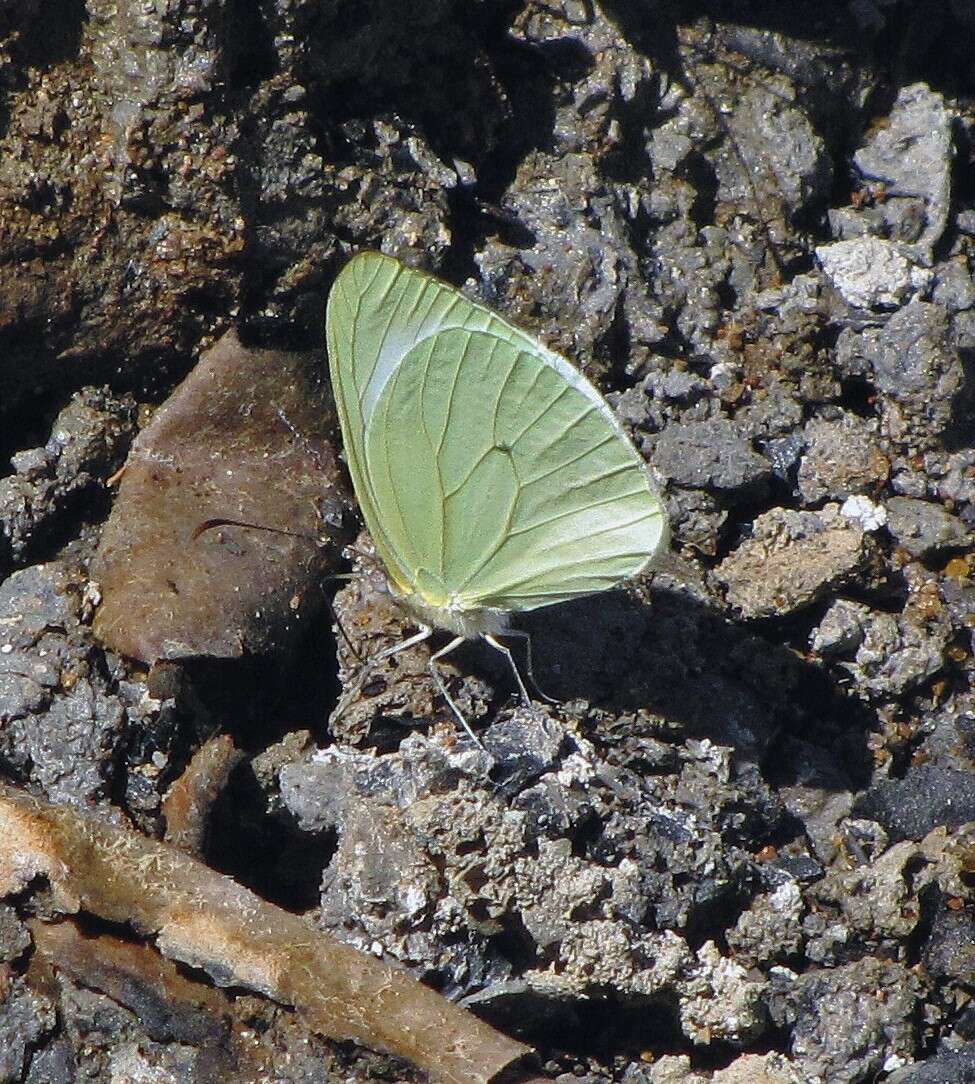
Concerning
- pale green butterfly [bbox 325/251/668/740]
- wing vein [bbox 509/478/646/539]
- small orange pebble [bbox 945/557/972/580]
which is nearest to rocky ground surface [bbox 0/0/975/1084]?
small orange pebble [bbox 945/557/972/580]

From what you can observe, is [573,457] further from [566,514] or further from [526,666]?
[526,666]

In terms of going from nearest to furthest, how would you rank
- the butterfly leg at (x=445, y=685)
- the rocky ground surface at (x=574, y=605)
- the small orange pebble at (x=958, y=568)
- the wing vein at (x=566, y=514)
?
the rocky ground surface at (x=574, y=605) < the butterfly leg at (x=445, y=685) < the wing vein at (x=566, y=514) < the small orange pebble at (x=958, y=568)

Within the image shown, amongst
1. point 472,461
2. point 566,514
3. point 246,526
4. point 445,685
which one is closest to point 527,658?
point 445,685

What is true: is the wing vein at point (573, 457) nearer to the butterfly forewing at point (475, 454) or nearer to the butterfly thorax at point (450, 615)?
the butterfly forewing at point (475, 454)

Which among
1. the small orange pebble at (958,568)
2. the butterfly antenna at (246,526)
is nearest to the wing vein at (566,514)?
the butterfly antenna at (246,526)

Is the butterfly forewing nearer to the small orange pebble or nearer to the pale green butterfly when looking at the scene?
the pale green butterfly

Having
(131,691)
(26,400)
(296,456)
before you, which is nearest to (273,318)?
(296,456)

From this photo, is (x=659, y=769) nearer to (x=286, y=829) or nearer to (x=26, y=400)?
(x=286, y=829)
